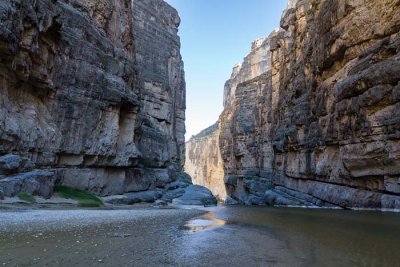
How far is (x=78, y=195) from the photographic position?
81.1 feet

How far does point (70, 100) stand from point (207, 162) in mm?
109644

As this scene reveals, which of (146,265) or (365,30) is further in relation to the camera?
(365,30)

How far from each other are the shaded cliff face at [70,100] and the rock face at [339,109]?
743 inches

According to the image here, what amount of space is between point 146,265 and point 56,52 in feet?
80.6

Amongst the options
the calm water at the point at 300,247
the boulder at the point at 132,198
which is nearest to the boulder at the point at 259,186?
the boulder at the point at 132,198

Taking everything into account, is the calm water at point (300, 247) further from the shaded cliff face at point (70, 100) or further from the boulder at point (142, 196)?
the boulder at point (142, 196)

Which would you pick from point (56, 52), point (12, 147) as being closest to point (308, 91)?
point (56, 52)

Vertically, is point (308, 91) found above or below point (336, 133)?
above

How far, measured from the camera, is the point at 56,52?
2608 cm

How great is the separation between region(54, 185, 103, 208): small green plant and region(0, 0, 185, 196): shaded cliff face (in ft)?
4.47

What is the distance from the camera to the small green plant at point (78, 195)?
2318 cm

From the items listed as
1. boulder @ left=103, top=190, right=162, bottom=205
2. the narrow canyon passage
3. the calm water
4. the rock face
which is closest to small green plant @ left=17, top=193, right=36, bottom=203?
the narrow canyon passage

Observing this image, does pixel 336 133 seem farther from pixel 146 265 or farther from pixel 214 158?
pixel 214 158

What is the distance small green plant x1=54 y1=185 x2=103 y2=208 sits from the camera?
76.0 feet
